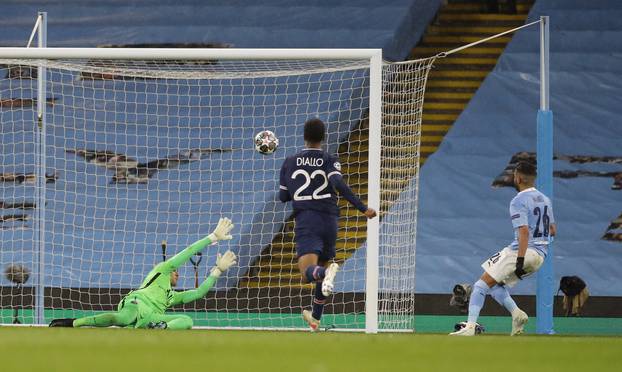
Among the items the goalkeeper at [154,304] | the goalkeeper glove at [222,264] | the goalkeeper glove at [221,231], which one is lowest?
the goalkeeper at [154,304]

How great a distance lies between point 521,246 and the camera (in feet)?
29.8

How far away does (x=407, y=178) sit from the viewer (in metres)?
10.9

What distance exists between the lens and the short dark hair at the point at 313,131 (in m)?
8.57

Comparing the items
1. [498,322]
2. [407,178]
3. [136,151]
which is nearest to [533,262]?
[407,178]

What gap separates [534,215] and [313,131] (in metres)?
2.03

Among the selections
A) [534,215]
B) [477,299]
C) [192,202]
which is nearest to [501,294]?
[477,299]

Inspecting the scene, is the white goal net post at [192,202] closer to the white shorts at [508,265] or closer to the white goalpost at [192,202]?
the white goalpost at [192,202]

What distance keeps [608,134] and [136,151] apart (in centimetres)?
613

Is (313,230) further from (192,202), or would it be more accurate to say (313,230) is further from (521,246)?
(192,202)

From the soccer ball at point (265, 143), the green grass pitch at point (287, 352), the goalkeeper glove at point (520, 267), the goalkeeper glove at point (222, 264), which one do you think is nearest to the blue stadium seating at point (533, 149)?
the goalkeeper glove at point (520, 267)

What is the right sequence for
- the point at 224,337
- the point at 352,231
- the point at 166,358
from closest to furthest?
the point at 166,358, the point at 224,337, the point at 352,231

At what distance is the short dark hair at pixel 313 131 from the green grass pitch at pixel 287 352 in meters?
2.03

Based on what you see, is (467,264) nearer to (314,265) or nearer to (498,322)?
(498,322)

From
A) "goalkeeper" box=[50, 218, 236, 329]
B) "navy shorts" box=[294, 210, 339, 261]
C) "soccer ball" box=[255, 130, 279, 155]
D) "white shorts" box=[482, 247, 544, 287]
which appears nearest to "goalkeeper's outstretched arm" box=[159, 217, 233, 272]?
"goalkeeper" box=[50, 218, 236, 329]
